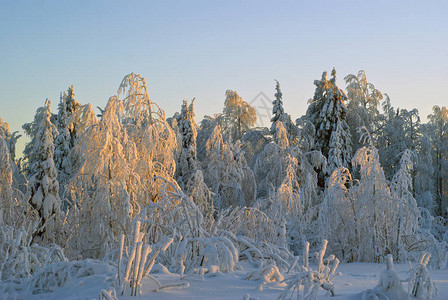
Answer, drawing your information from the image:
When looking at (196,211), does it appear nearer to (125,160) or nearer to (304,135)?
(125,160)

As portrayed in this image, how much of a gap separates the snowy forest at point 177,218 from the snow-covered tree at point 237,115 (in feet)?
23.0

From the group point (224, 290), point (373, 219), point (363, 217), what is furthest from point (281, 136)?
point (224, 290)

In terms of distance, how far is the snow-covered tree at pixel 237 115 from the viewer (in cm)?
3127

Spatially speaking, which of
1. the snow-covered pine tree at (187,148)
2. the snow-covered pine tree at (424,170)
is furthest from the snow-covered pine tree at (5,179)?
the snow-covered pine tree at (424,170)

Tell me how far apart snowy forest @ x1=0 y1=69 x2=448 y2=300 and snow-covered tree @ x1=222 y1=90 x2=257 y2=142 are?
7011 mm

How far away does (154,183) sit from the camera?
11203mm

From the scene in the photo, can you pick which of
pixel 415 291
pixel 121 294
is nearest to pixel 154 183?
pixel 121 294

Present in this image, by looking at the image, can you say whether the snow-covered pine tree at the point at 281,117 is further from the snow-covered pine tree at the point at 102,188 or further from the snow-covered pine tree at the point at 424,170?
the snow-covered pine tree at the point at 102,188

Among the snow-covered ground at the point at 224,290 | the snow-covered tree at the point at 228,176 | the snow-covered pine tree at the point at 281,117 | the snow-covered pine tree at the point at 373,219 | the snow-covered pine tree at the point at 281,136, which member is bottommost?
the snow-covered ground at the point at 224,290

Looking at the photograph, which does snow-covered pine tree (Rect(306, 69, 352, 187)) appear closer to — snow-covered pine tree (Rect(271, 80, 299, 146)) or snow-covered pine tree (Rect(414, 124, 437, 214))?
snow-covered pine tree (Rect(271, 80, 299, 146))

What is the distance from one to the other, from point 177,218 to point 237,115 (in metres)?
22.0

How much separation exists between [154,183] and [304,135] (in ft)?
58.2

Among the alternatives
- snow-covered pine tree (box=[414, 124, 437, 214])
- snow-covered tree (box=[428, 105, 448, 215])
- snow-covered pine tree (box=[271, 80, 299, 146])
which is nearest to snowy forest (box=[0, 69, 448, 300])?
snow-covered pine tree (box=[271, 80, 299, 146])

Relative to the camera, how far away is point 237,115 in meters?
31.7
